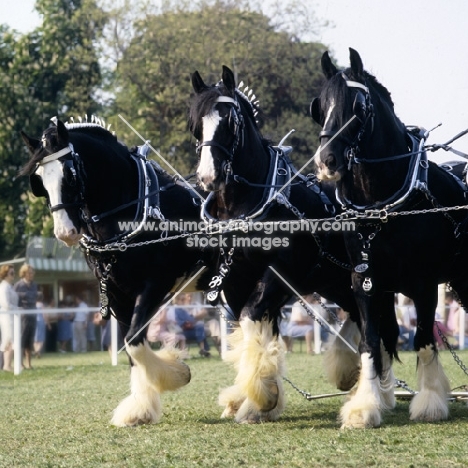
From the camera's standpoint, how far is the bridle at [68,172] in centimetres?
754

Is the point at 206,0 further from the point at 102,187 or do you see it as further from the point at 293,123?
the point at 102,187

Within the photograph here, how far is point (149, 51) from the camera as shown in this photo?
28.8 metres

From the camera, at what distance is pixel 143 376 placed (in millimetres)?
7965

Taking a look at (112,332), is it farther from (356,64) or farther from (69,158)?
(356,64)

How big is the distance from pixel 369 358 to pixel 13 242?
2519 centimetres

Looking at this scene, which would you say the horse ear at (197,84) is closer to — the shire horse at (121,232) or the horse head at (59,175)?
the shire horse at (121,232)

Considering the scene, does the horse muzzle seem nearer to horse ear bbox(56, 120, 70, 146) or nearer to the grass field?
the grass field

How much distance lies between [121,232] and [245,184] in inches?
45.8

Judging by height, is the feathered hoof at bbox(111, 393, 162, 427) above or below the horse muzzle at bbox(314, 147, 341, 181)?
below

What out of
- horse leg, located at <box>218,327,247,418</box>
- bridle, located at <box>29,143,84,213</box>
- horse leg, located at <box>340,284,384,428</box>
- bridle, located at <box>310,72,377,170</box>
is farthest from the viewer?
horse leg, located at <box>218,327,247,418</box>

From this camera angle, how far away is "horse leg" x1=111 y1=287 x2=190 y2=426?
7.79 metres

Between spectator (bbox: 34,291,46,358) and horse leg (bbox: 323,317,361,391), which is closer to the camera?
horse leg (bbox: 323,317,361,391)

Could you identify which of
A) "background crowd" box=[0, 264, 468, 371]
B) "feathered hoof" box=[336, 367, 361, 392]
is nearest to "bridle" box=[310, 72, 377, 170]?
"feathered hoof" box=[336, 367, 361, 392]

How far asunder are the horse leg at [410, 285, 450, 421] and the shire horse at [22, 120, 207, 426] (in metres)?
2.12
